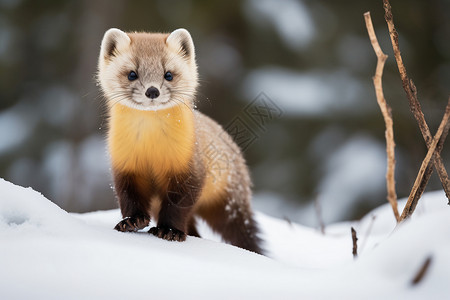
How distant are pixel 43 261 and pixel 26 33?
7.56 m

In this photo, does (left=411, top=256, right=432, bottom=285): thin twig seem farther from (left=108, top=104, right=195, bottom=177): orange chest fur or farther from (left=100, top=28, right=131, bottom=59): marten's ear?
(left=100, top=28, right=131, bottom=59): marten's ear

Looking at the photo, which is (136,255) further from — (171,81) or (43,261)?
(171,81)

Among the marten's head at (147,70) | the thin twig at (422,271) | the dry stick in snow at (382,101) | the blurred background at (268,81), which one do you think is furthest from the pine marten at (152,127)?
the blurred background at (268,81)

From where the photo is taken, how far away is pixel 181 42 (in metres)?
2.93

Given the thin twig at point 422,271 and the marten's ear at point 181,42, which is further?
the marten's ear at point 181,42

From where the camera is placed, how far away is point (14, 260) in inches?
63.0

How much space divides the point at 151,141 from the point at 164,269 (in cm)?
113

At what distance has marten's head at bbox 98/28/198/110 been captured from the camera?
2617 mm

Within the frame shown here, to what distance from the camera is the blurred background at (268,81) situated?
7891 millimetres

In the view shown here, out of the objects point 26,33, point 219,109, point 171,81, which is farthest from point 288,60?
point 171,81

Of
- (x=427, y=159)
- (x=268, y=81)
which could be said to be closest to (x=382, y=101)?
(x=427, y=159)

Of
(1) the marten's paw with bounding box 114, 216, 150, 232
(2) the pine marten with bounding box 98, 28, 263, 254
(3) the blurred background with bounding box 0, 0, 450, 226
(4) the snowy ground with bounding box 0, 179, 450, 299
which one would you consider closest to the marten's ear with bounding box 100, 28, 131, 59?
(2) the pine marten with bounding box 98, 28, 263, 254

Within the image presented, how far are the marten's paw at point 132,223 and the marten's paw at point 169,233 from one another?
64 mm

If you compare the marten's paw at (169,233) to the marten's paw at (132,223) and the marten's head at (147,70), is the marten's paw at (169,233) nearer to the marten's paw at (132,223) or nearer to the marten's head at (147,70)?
the marten's paw at (132,223)
